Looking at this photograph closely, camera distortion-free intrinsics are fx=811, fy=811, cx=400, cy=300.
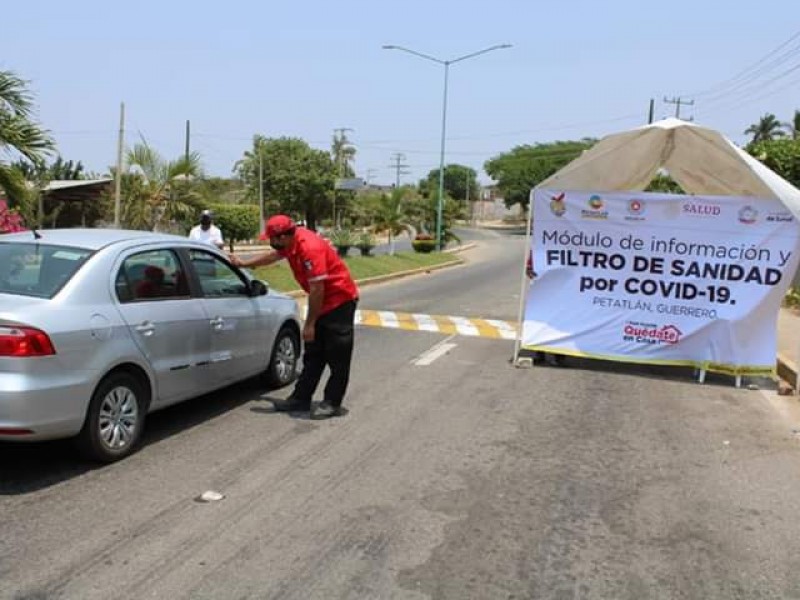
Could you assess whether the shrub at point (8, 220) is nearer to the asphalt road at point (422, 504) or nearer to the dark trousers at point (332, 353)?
the asphalt road at point (422, 504)

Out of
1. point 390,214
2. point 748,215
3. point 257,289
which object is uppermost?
point 748,215

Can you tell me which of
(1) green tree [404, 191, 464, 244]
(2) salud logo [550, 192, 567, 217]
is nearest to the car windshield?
(2) salud logo [550, 192, 567, 217]

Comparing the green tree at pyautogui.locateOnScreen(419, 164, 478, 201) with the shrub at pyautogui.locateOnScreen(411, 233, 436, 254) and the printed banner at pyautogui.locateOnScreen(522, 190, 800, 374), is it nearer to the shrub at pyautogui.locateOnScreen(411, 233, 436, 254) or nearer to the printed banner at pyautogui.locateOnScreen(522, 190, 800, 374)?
the shrub at pyautogui.locateOnScreen(411, 233, 436, 254)

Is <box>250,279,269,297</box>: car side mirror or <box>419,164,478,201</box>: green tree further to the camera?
<box>419,164,478,201</box>: green tree

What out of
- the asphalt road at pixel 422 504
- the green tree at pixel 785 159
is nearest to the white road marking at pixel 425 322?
the asphalt road at pixel 422 504

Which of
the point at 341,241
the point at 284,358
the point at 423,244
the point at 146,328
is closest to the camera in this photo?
the point at 146,328

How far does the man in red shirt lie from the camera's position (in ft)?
21.3

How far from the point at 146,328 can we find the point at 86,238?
0.88 m

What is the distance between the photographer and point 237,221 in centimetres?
3866

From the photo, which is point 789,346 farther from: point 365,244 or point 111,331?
point 365,244

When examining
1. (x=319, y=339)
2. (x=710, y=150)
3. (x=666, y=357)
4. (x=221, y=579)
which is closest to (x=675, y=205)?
(x=710, y=150)

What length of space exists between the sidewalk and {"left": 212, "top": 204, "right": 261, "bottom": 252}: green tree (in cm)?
2478

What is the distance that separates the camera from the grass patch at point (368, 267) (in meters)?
17.7

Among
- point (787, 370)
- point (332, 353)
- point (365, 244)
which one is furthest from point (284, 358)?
point (365, 244)
